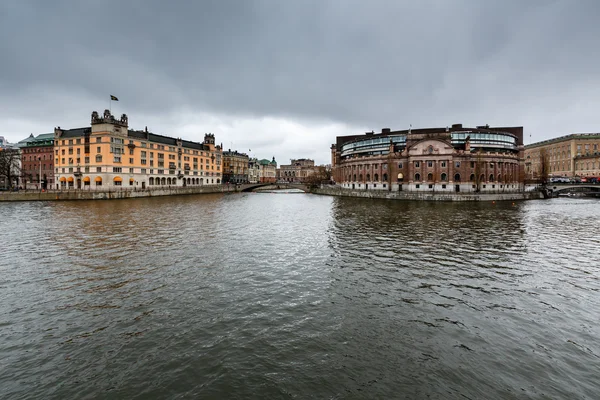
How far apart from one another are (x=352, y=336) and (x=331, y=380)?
2709 mm

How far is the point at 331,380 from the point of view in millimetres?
8891

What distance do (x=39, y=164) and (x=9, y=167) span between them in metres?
20.4

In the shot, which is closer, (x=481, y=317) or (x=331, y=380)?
(x=331, y=380)

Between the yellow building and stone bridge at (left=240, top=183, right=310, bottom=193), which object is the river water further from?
stone bridge at (left=240, top=183, right=310, bottom=193)

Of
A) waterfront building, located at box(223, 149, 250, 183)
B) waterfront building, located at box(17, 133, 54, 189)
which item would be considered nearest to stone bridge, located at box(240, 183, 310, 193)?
waterfront building, located at box(223, 149, 250, 183)

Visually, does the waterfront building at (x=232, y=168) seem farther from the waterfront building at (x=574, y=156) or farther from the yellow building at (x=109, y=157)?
the waterfront building at (x=574, y=156)

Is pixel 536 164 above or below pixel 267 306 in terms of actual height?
above

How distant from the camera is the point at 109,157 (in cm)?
9488

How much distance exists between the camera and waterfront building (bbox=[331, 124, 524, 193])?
322ft

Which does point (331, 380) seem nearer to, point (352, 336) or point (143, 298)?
point (352, 336)

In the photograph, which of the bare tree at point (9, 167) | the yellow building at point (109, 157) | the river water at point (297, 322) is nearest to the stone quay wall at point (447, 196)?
the river water at point (297, 322)

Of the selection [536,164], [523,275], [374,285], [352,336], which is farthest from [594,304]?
[536,164]

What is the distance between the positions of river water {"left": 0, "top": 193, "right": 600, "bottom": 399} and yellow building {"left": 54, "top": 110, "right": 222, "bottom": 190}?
8313 cm

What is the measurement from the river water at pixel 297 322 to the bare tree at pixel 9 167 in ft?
365
